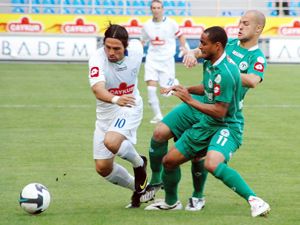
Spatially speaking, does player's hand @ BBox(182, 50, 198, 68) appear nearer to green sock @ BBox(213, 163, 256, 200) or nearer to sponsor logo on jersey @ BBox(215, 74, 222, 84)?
sponsor logo on jersey @ BBox(215, 74, 222, 84)

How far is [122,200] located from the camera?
9.53m

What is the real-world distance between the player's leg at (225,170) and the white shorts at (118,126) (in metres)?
1.11

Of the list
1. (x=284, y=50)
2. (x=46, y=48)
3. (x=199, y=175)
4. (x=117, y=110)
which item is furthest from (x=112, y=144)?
(x=284, y=50)

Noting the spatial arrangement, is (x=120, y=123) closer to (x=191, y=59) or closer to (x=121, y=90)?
(x=121, y=90)

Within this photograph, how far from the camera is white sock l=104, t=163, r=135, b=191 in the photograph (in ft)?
30.2

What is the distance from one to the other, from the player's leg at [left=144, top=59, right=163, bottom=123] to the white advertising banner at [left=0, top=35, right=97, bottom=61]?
12876 millimetres

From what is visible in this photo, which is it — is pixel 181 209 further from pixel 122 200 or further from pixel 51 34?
pixel 51 34

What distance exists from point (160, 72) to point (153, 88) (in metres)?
0.57

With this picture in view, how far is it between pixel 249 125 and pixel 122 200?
7099mm

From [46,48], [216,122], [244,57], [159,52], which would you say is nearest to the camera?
[216,122]

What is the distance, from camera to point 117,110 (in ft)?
30.2

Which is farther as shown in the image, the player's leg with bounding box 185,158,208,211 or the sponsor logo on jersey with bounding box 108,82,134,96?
the sponsor logo on jersey with bounding box 108,82,134,96

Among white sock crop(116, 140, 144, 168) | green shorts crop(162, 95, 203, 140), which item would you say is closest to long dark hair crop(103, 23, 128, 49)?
green shorts crop(162, 95, 203, 140)

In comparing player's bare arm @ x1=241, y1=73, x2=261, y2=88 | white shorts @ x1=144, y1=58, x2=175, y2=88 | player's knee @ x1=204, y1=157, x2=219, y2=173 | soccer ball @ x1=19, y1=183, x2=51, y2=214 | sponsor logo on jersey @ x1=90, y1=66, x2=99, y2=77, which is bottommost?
white shorts @ x1=144, y1=58, x2=175, y2=88
